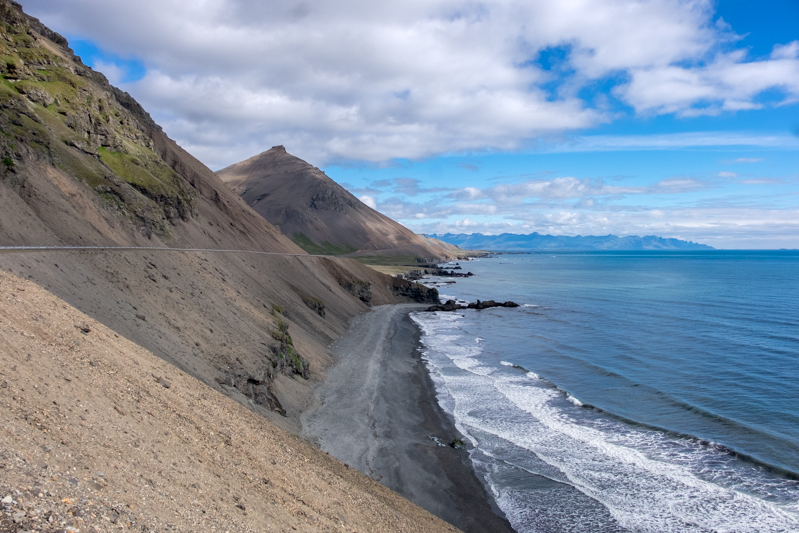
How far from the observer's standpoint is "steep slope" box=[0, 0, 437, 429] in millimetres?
20547

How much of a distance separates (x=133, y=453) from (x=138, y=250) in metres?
21.1

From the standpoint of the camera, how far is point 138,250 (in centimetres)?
2755

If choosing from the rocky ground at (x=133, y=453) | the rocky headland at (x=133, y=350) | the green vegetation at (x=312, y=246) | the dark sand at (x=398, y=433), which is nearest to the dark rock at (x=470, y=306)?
the rocky headland at (x=133, y=350)

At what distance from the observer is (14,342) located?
11.0 metres

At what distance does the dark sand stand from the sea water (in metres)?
0.98

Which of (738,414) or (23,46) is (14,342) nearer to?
(738,414)

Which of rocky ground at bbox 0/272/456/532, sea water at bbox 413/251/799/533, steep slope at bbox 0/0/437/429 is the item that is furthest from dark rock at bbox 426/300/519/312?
rocky ground at bbox 0/272/456/532

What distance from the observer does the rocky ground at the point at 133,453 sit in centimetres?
736

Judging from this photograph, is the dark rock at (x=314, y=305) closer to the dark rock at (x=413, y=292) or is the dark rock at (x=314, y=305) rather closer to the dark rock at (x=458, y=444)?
the dark rock at (x=458, y=444)

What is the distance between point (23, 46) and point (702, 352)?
64715 millimetres

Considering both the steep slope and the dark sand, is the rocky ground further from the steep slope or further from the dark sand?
the steep slope

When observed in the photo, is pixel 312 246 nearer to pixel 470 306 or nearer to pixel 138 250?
pixel 470 306

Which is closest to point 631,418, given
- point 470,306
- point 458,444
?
point 458,444

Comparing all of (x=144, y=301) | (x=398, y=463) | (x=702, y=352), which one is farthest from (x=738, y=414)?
(x=144, y=301)
